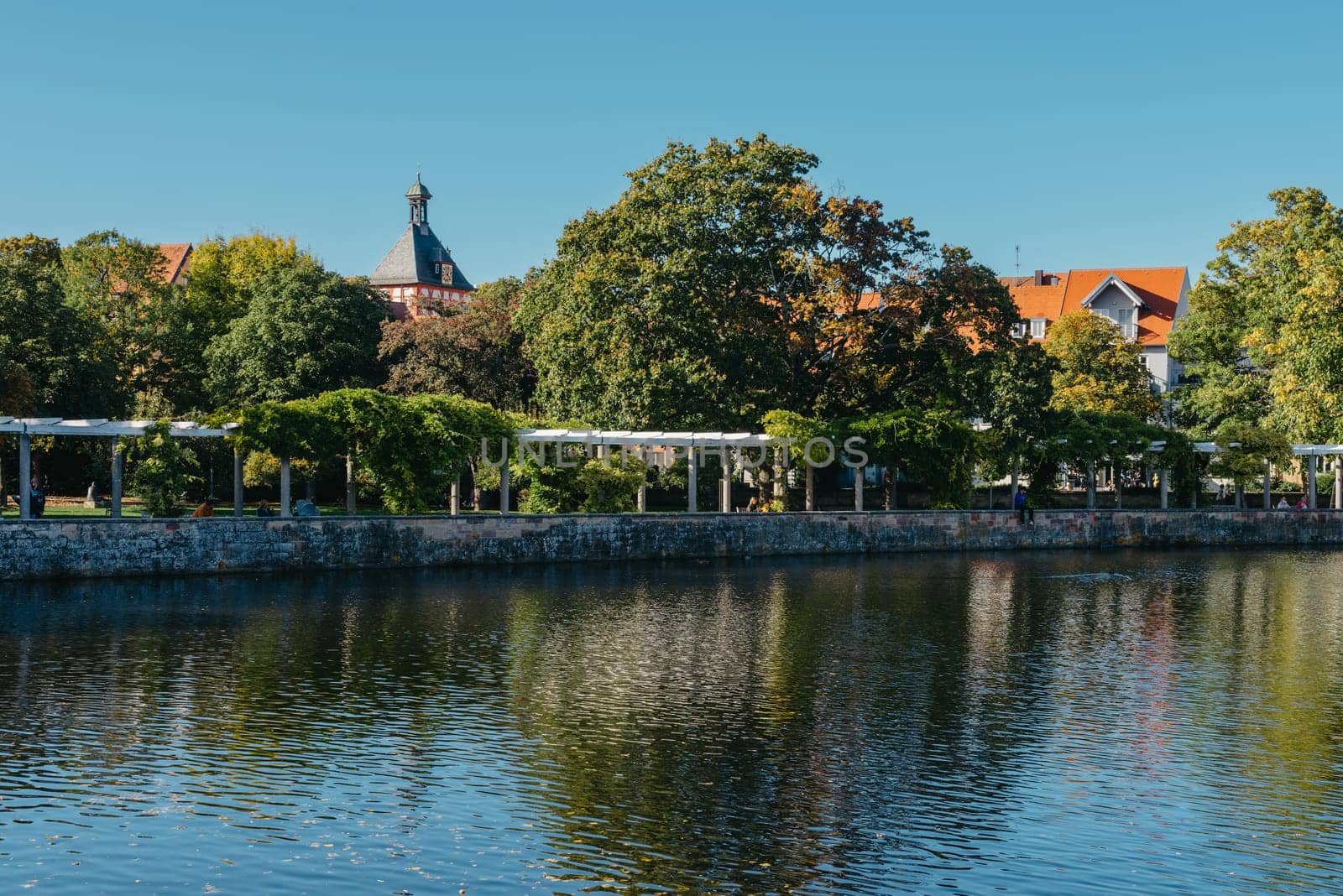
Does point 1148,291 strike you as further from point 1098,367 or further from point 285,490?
point 285,490

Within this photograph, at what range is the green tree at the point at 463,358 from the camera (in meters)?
60.7

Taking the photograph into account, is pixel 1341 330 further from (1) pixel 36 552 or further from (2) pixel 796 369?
(1) pixel 36 552

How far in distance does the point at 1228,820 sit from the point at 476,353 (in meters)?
49.7

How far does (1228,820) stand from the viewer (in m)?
15.9

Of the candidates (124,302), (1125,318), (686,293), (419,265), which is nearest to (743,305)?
(686,293)

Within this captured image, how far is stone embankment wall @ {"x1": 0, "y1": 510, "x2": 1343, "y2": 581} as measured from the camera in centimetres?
3750

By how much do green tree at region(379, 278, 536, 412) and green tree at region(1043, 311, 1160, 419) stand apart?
2534 cm

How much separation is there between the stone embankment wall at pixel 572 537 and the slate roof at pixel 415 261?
108 metres

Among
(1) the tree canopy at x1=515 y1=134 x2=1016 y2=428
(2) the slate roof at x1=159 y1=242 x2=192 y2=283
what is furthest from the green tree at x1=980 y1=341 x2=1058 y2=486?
(2) the slate roof at x1=159 y1=242 x2=192 y2=283

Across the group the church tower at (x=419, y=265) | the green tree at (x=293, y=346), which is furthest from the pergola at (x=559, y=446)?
the church tower at (x=419, y=265)

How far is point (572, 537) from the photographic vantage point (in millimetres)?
44188

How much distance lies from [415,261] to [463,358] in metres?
92.4

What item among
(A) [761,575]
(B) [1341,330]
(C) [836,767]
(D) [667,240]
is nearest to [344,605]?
(A) [761,575]

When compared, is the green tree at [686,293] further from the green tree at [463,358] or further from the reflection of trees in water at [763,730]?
the reflection of trees in water at [763,730]
